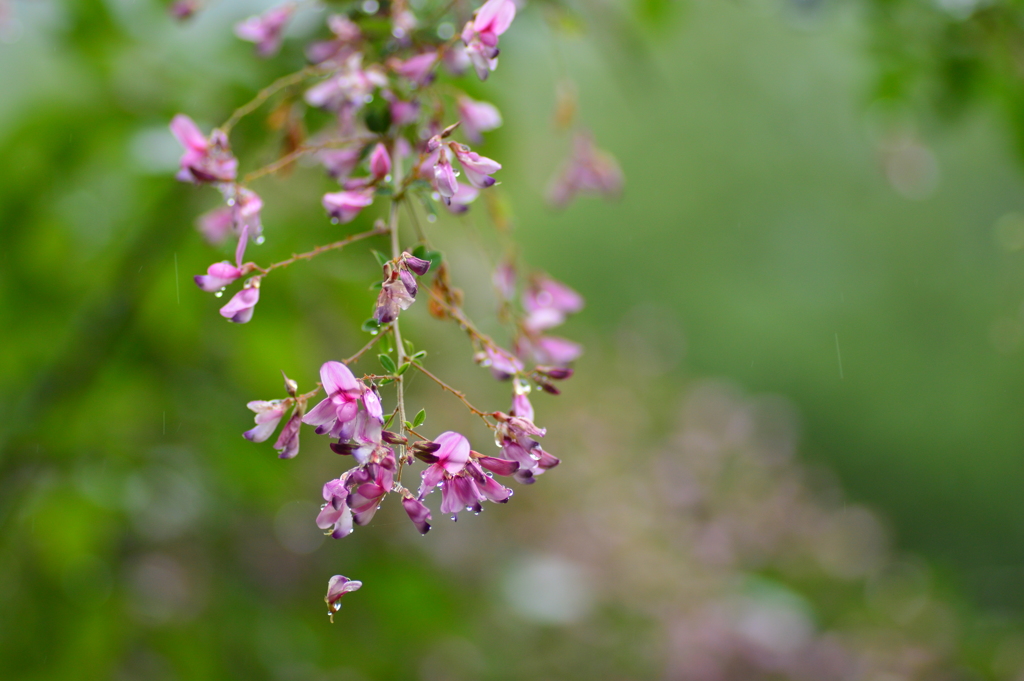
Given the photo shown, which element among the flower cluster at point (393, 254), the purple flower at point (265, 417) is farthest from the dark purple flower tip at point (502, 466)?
the purple flower at point (265, 417)

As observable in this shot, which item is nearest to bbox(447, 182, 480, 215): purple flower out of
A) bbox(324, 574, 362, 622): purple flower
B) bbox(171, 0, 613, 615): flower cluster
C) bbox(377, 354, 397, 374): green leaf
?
bbox(171, 0, 613, 615): flower cluster

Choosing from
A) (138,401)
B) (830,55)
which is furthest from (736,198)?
(138,401)

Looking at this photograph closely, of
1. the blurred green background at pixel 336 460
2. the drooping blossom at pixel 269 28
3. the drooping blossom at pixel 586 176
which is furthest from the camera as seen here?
the blurred green background at pixel 336 460

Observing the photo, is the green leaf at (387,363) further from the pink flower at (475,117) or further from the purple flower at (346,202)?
the pink flower at (475,117)

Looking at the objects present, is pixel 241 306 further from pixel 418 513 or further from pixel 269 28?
pixel 269 28

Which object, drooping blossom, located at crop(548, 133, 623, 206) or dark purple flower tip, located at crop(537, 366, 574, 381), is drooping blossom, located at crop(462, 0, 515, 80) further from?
drooping blossom, located at crop(548, 133, 623, 206)

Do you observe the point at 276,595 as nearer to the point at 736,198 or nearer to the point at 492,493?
the point at 492,493
